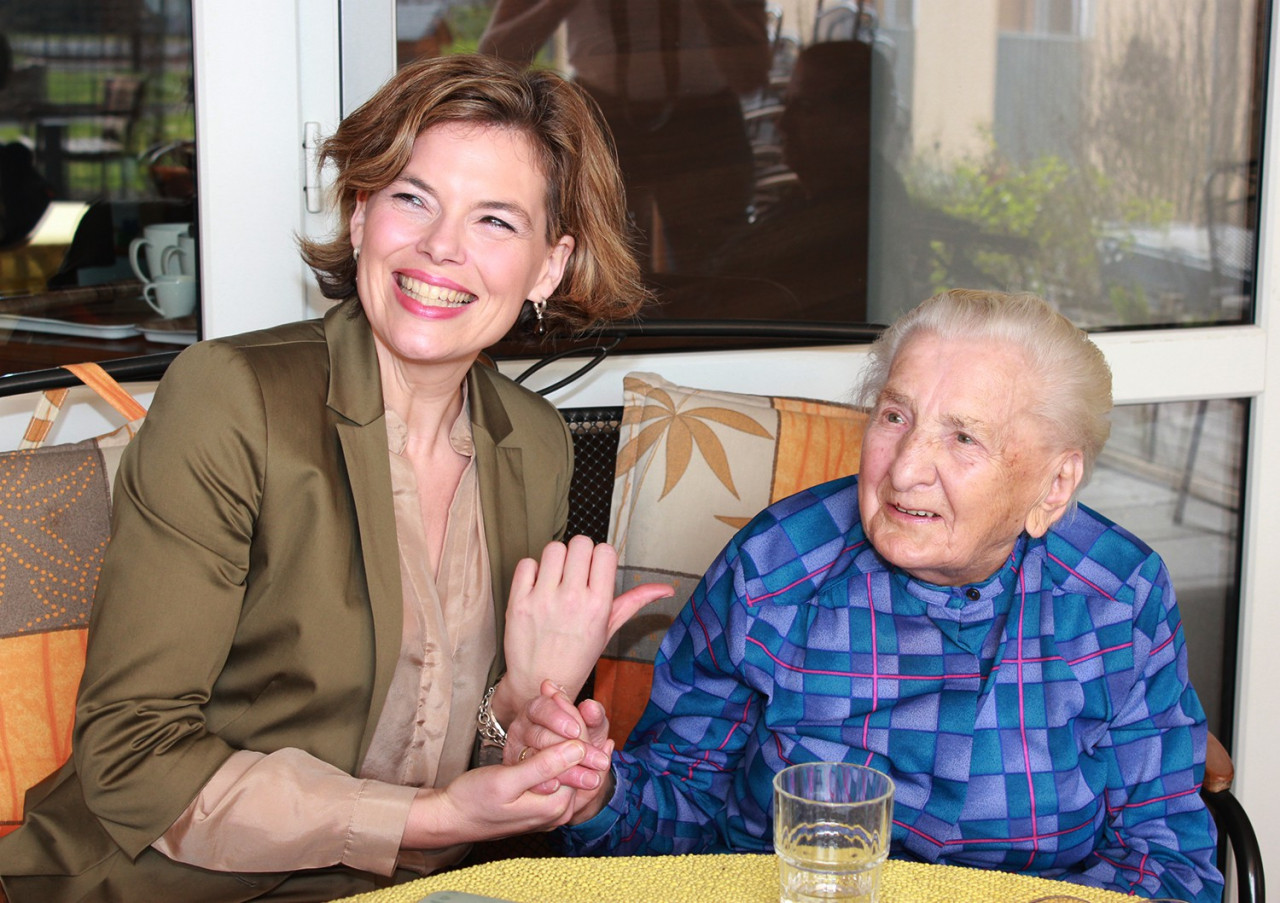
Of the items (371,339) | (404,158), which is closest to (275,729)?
(371,339)

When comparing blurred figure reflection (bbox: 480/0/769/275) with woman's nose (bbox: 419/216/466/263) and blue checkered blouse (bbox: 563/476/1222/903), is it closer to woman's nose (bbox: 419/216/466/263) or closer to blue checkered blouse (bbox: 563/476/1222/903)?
woman's nose (bbox: 419/216/466/263)

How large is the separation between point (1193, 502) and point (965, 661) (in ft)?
4.68

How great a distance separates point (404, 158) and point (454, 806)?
2.57ft

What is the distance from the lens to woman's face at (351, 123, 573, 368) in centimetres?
158

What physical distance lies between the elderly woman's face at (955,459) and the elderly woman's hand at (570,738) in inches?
15.4

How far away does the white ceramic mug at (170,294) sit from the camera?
213 cm

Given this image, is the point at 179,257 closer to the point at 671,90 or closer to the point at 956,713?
the point at 671,90

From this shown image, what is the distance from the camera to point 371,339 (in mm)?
1648

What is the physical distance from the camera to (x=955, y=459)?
147 centimetres

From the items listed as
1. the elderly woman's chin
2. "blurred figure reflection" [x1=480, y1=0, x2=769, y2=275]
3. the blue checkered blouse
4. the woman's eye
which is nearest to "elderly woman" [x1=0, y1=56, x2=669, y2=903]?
the woman's eye

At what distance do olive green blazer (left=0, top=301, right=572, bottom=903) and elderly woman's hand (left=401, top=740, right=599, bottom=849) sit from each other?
6.4 inches

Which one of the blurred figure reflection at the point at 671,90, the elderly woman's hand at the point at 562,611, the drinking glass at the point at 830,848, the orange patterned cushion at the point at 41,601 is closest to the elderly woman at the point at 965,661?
the elderly woman's hand at the point at 562,611

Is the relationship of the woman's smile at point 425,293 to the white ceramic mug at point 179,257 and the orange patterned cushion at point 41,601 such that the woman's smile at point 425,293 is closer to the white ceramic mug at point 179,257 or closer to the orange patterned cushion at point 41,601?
the orange patterned cushion at point 41,601

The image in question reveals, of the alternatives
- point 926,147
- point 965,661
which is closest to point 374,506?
point 965,661
